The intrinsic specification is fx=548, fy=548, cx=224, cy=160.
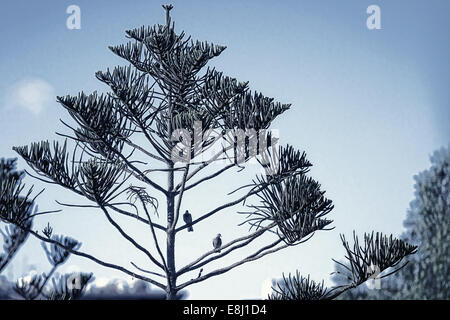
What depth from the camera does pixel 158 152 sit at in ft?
11.5

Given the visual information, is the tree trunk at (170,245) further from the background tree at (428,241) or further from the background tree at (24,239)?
the background tree at (428,241)

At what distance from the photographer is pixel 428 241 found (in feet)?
33.7

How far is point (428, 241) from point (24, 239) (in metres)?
8.31

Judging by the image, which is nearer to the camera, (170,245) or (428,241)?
(170,245)

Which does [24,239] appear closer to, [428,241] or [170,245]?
[170,245]

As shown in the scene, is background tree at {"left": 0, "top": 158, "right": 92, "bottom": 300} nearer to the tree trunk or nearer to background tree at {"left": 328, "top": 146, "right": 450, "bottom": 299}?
the tree trunk

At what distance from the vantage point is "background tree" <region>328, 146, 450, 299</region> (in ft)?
32.9

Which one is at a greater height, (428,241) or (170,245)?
(428,241)

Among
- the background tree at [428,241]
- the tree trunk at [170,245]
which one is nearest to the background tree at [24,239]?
the tree trunk at [170,245]

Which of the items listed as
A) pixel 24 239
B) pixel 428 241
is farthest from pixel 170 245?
pixel 428 241

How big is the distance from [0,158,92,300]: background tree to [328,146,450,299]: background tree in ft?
23.9
